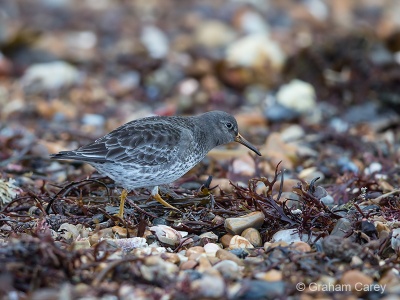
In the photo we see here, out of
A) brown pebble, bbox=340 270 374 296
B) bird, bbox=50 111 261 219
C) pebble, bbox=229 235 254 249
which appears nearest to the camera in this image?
brown pebble, bbox=340 270 374 296

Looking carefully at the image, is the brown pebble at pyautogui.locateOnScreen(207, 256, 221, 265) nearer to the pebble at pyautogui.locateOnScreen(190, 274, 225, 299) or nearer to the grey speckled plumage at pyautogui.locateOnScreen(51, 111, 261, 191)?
the pebble at pyautogui.locateOnScreen(190, 274, 225, 299)

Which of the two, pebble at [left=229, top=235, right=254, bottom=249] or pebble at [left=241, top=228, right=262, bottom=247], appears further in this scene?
pebble at [left=241, top=228, right=262, bottom=247]

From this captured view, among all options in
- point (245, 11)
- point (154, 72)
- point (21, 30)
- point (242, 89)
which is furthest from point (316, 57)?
point (21, 30)

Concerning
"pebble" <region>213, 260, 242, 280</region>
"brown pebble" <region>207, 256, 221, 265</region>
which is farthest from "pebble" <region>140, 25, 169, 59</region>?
"pebble" <region>213, 260, 242, 280</region>

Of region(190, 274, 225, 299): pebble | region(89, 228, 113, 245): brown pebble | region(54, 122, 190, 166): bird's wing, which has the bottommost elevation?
region(190, 274, 225, 299): pebble

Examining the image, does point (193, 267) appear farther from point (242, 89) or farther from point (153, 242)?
point (242, 89)

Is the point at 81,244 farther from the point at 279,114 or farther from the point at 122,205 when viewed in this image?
the point at 279,114

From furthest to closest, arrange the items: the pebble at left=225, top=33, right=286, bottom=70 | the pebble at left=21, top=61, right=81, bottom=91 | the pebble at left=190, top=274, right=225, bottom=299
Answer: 1. the pebble at left=225, top=33, right=286, bottom=70
2. the pebble at left=21, top=61, right=81, bottom=91
3. the pebble at left=190, top=274, right=225, bottom=299
